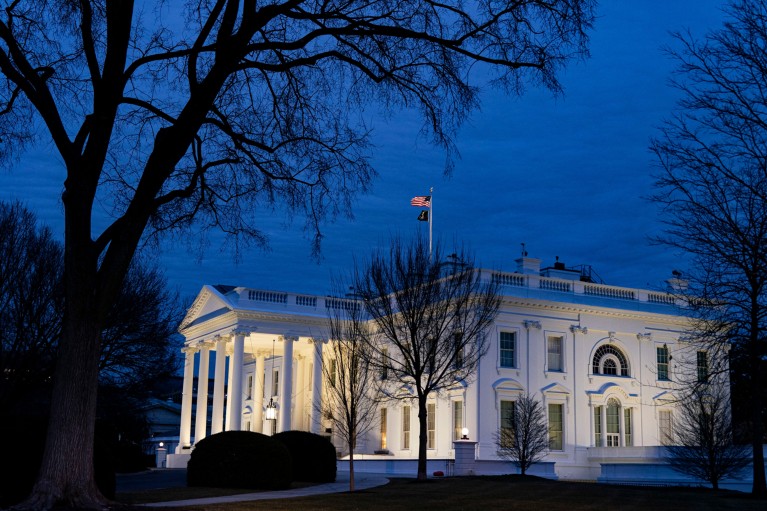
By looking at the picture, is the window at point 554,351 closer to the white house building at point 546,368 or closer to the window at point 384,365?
the white house building at point 546,368

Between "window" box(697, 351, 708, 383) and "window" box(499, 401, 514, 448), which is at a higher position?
"window" box(697, 351, 708, 383)

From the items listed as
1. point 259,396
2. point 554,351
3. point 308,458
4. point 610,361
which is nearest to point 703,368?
point 308,458

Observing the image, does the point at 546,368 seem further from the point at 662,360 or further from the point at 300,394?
the point at 300,394

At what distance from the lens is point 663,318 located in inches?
2007

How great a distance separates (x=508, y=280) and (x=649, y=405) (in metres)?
11.3

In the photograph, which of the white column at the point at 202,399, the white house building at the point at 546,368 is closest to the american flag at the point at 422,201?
the white house building at the point at 546,368

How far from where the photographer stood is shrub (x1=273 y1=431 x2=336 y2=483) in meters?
29.9

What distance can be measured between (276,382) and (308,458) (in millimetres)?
35154

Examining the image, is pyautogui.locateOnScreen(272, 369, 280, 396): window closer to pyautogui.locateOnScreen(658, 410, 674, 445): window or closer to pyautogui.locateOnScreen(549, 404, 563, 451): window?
pyautogui.locateOnScreen(549, 404, 563, 451): window

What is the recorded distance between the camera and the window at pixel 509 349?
152ft

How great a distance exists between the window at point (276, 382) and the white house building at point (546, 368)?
7.41 m

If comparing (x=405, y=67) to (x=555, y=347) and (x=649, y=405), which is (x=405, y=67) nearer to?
(x=555, y=347)

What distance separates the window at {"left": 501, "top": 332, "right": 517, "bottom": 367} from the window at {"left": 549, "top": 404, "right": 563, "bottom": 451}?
3.29 meters

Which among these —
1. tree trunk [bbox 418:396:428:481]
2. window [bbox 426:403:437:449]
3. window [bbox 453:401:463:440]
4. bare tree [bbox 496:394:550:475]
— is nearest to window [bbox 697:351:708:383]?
bare tree [bbox 496:394:550:475]
